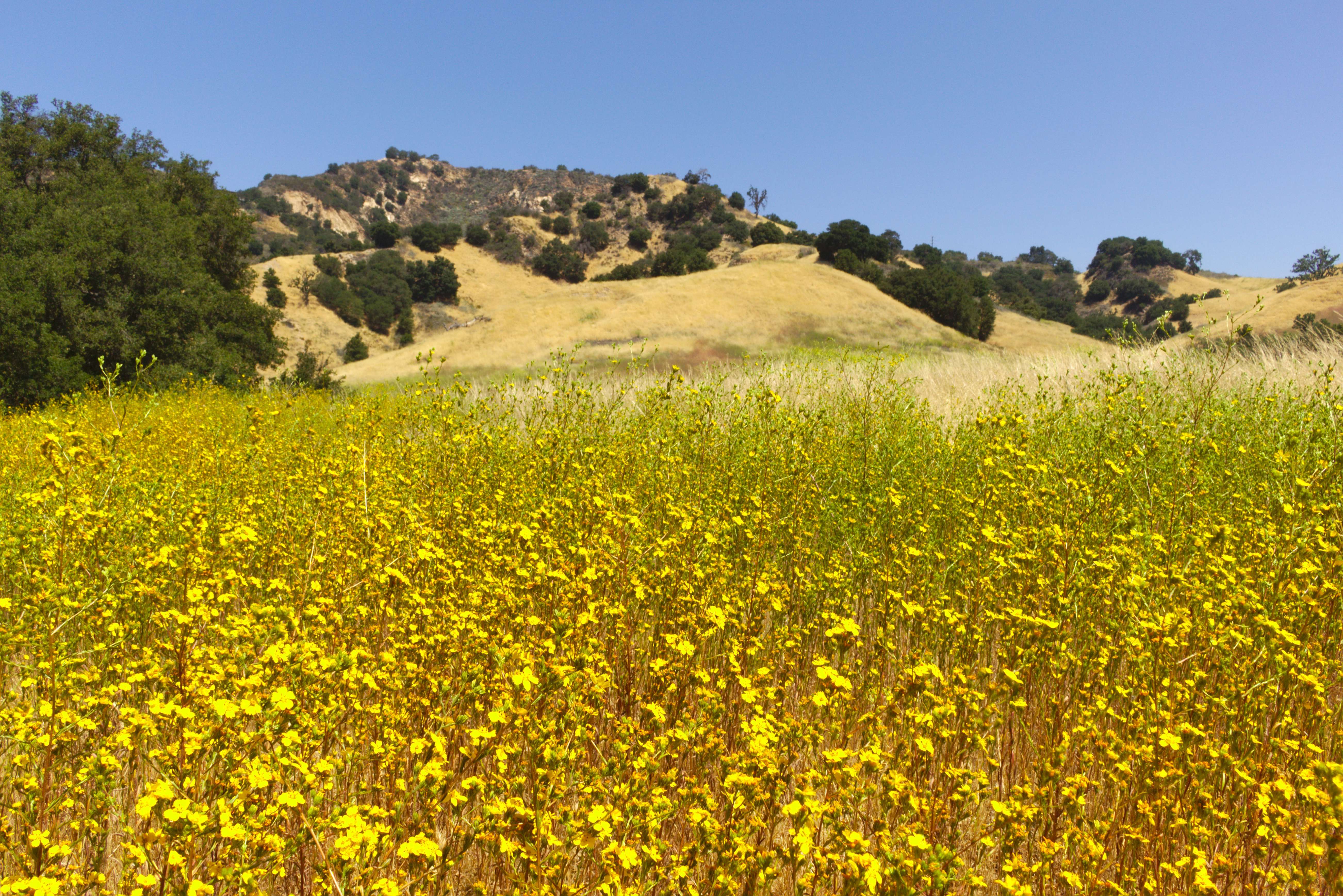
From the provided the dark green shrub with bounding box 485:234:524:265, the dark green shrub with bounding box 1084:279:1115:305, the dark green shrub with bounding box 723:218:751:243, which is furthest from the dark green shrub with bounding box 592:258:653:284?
the dark green shrub with bounding box 1084:279:1115:305

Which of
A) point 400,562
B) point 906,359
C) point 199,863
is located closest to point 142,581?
point 400,562

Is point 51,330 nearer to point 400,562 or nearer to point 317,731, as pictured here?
point 400,562

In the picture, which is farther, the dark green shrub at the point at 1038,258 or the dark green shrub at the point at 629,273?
the dark green shrub at the point at 1038,258

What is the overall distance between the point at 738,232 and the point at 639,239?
31.8 ft

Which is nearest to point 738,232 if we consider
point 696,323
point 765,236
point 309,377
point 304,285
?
point 765,236

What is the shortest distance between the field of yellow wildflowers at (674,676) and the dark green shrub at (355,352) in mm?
37527

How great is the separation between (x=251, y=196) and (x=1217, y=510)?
Answer: 317 feet

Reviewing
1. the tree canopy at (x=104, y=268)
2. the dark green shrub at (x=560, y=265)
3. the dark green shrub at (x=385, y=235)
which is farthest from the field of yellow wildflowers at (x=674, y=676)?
the dark green shrub at (x=385, y=235)

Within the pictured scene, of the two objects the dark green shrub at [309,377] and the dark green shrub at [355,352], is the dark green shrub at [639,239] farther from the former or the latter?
the dark green shrub at [309,377]

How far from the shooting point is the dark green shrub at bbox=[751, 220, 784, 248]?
6303 cm

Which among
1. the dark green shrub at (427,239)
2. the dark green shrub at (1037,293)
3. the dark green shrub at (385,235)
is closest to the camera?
the dark green shrub at (1037,293)

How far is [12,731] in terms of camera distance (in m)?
1.99

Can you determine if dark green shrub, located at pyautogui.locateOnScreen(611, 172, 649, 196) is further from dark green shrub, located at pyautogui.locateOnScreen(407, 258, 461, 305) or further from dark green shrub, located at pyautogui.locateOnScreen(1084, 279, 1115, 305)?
dark green shrub, located at pyautogui.locateOnScreen(1084, 279, 1115, 305)

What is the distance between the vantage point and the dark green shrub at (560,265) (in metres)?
61.1
